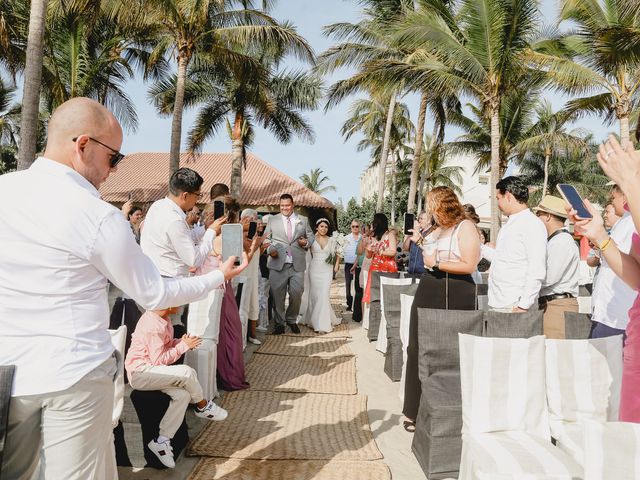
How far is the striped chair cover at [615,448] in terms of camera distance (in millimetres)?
1855

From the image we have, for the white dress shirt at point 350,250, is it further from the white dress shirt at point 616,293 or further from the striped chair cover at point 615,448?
the striped chair cover at point 615,448

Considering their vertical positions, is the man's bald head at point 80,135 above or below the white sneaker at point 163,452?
above

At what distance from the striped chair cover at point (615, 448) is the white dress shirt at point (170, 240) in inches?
121

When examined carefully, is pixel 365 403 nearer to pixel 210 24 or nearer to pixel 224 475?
pixel 224 475

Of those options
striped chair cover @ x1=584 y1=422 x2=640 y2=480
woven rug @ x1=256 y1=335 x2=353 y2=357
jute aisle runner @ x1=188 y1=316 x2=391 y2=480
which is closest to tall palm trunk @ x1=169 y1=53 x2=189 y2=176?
woven rug @ x1=256 y1=335 x2=353 y2=357

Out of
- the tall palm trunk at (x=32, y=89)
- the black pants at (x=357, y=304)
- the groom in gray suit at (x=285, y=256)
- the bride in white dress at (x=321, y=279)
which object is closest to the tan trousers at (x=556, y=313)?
the groom in gray suit at (x=285, y=256)

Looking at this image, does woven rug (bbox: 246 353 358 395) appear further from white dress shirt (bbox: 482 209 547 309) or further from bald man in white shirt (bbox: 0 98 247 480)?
bald man in white shirt (bbox: 0 98 247 480)

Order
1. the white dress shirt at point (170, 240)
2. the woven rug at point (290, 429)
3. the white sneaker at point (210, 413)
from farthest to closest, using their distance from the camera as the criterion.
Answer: the white dress shirt at point (170, 240) → the white sneaker at point (210, 413) → the woven rug at point (290, 429)

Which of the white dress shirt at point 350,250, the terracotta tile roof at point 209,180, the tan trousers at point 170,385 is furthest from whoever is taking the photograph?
the terracotta tile roof at point 209,180

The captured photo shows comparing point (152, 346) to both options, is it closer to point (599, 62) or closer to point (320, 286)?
point (320, 286)

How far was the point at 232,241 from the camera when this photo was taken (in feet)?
8.23

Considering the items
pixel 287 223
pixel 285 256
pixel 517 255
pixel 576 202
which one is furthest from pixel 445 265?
pixel 287 223

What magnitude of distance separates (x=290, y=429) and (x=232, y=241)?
2345mm

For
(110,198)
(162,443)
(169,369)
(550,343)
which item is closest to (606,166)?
(550,343)
